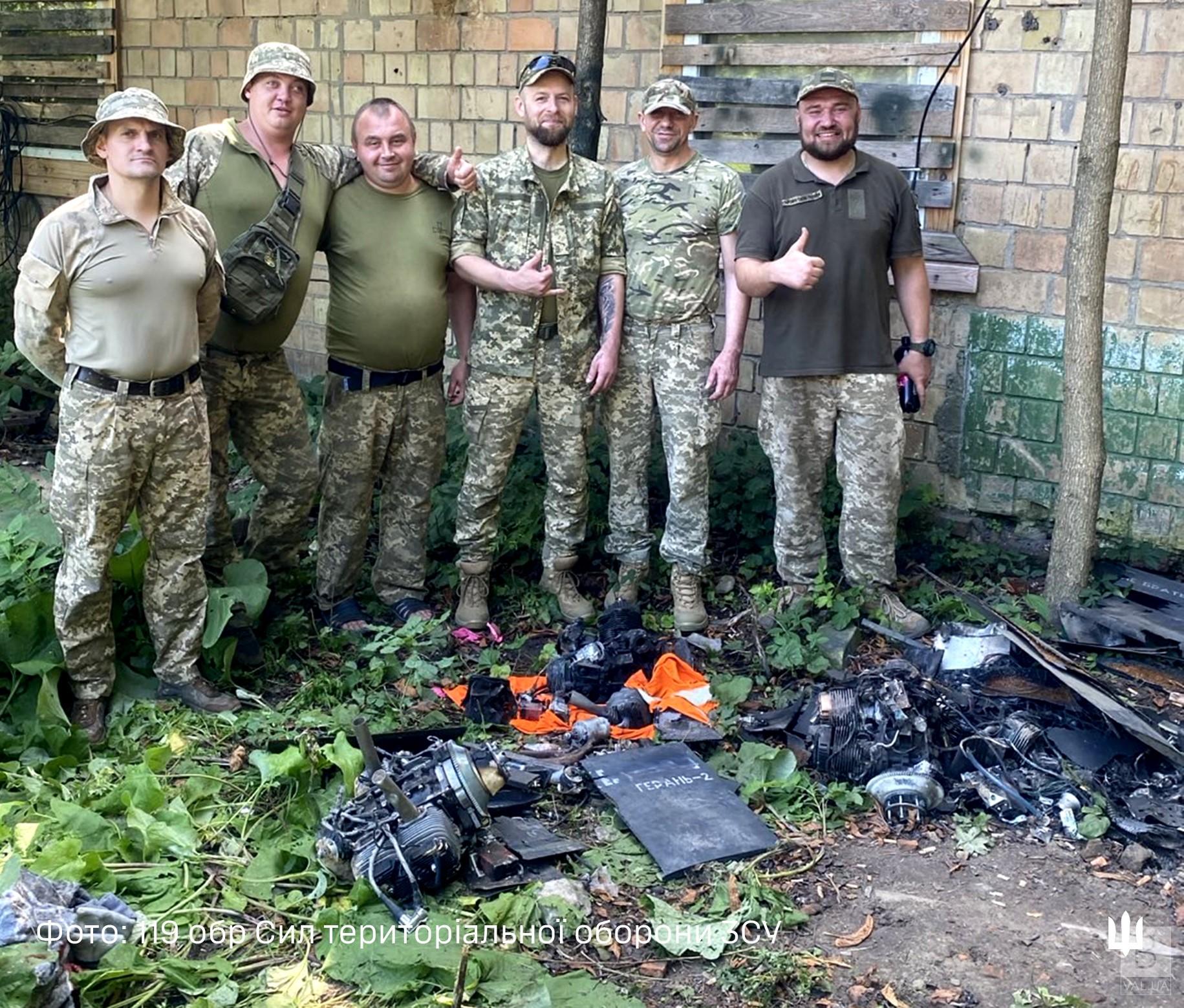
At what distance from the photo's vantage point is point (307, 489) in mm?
5887

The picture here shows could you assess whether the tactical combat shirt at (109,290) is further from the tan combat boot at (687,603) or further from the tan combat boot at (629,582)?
the tan combat boot at (687,603)

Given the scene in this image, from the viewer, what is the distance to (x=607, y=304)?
576cm

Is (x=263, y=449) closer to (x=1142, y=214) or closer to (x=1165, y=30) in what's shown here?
(x=1142, y=214)

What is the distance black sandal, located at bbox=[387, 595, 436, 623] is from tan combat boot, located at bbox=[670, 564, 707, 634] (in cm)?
112

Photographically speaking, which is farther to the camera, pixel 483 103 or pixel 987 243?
pixel 483 103

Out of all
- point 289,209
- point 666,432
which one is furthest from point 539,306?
point 289,209

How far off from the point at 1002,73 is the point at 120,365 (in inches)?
168

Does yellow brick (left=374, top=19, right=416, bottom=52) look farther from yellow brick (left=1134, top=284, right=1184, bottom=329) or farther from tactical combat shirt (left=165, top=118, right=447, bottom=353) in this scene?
yellow brick (left=1134, top=284, right=1184, bottom=329)

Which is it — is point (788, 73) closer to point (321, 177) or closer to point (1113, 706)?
point (321, 177)

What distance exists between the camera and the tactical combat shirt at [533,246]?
220 inches

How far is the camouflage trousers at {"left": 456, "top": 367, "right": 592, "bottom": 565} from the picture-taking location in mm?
5797

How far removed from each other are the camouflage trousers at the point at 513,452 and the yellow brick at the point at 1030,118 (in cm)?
247

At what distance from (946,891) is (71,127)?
9.95 meters

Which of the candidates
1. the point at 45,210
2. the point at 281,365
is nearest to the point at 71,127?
the point at 45,210
